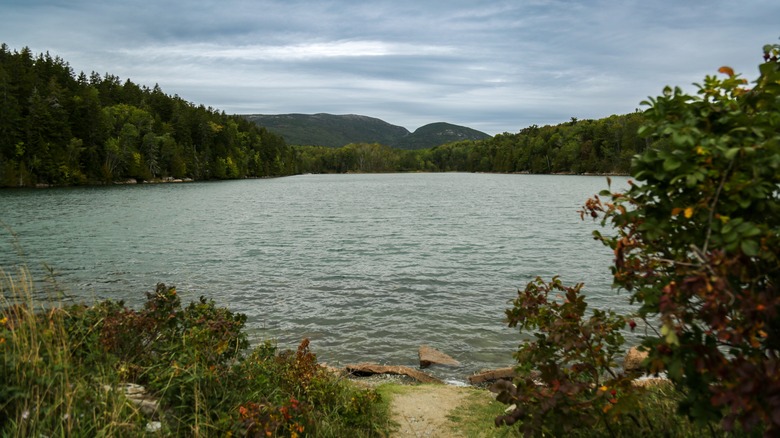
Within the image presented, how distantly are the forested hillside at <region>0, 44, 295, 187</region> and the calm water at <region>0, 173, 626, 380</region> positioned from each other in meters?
62.0

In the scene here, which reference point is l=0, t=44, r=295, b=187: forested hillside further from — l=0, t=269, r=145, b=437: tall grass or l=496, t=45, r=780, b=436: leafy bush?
l=496, t=45, r=780, b=436: leafy bush

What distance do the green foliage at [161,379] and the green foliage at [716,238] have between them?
3.72 meters

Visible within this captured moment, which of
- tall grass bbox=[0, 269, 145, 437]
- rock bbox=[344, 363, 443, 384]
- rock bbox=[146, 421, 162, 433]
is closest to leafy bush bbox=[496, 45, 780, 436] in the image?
rock bbox=[146, 421, 162, 433]

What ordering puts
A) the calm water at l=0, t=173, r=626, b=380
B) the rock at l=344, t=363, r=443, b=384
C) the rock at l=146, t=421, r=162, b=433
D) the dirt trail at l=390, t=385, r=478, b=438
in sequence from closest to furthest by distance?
the rock at l=146, t=421, r=162, b=433, the dirt trail at l=390, t=385, r=478, b=438, the rock at l=344, t=363, r=443, b=384, the calm water at l=0, t=173, r=626, b=380

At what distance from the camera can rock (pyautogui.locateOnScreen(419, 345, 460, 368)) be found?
38.7ft

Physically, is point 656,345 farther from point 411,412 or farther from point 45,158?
point 45,158

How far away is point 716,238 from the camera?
112 inches

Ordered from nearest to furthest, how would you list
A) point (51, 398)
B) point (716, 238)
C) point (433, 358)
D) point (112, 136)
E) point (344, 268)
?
1. point (716, 238)
2. point (51, 398)
3. point (433, 358)
4. point (344, 268)
5. point (112, 136)

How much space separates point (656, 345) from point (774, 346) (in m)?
0.72

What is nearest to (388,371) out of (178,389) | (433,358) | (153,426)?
(433,358)

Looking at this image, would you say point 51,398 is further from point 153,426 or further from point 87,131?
point 87,131

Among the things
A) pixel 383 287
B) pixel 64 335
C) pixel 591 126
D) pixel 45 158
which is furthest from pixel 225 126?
pixel 64 335

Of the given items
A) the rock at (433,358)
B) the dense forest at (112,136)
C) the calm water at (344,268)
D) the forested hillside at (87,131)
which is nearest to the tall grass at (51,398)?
the calm water at (344,268)

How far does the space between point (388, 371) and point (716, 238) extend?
9.01 meters
